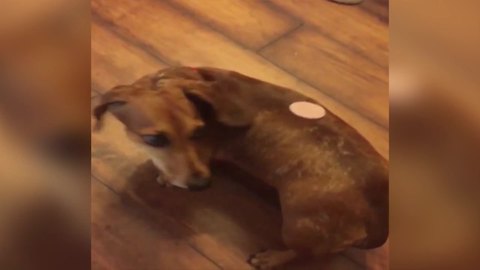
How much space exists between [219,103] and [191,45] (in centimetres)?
7

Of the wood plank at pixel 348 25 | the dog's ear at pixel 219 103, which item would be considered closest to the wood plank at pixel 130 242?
the dog's ear at pixel 219 103

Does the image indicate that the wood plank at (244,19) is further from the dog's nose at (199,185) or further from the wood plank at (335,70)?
the dog's nose at (199,185)

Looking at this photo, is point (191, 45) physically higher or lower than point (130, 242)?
higher

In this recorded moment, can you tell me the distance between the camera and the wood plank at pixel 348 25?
0.77m

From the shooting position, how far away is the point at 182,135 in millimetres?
717

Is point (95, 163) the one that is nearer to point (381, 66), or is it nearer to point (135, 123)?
point (135, 123)

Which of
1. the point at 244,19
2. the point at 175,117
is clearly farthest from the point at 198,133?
the point at 244,19

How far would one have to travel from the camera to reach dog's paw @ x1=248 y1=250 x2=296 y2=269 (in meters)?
0.72

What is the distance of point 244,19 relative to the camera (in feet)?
2.55

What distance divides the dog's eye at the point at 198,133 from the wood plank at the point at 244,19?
0.10 m

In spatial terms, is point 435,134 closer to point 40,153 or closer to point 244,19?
point 244,19

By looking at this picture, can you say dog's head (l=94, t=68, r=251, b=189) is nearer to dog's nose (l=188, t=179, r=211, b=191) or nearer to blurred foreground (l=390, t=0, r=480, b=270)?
dog's nose (l=188, t=179, r=211, b=191)

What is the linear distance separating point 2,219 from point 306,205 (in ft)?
0.89

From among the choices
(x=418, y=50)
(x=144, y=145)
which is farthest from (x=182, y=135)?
(x=418, y=50)
